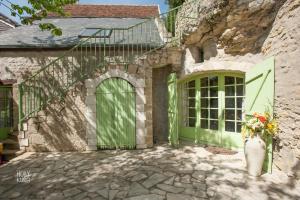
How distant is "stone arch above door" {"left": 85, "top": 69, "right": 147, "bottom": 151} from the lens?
579 centimetres

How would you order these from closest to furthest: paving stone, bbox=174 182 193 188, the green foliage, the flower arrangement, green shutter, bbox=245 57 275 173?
1. paving stone, bbox=174 182 193 188
2. the flower arrangement
3. green shutter, bbox=245 57 275 173
4. the green foliage

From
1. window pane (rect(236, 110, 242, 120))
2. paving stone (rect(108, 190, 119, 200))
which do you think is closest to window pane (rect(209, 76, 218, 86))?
window pane (rect(236, 110, 242, 120))

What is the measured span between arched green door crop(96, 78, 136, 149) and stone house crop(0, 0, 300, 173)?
0.10 ft

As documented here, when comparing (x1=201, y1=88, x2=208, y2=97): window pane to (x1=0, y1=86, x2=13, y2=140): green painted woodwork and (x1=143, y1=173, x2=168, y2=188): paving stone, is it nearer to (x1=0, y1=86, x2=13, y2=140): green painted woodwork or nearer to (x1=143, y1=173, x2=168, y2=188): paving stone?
(x1=143, y1=173, x2=168, y2=188): paving stone

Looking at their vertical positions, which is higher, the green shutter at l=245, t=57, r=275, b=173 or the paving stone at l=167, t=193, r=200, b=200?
the green shutter at l=245, t=57, r=275, b=173

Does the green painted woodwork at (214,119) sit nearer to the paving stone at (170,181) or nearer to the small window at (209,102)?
the small window at (209,102)

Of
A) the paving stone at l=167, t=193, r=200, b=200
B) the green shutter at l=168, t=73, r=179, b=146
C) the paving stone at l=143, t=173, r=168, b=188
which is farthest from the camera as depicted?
the green shutter at l=168, t=73, r=179, b=146

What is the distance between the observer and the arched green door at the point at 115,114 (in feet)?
19.2

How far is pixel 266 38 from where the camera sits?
4535mm

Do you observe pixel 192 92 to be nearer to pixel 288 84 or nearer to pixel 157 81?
pixel 157 81

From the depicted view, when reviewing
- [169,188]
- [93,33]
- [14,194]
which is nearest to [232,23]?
[169,188]

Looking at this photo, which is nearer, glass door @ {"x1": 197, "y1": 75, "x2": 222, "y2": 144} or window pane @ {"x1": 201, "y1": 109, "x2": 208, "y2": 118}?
glass door @ {"x1": 197, "y1": 75, "x2": 222, "y2": 144}

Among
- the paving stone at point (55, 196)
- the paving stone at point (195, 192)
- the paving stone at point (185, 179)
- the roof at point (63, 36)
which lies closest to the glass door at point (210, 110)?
the roof at point (63, 36)

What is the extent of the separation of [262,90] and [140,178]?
10.3ft
